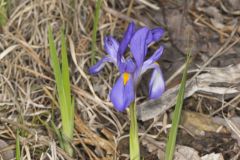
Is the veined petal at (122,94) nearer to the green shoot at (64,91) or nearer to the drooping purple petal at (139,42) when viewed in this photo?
the drooping purple petal at (139,42)

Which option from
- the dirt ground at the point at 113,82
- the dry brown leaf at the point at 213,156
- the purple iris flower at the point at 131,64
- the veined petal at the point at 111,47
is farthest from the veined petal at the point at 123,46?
the dry brown leaf at the point at 213,156

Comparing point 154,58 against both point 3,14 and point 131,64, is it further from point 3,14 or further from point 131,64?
point 3,14

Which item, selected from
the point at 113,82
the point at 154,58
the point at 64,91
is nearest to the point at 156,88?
the point at 154,58

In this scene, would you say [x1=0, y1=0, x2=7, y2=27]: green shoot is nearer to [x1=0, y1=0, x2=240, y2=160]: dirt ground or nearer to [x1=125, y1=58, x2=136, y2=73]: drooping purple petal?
[x1=0, y1=0, x2=240, y2=160]: dirt ground

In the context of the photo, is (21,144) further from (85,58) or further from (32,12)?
(32,12)

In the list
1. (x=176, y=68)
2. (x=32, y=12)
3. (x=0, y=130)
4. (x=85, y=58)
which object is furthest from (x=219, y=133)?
(x=32, y=12)

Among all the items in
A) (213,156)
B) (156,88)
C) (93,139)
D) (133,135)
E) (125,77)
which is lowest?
(213,156)
